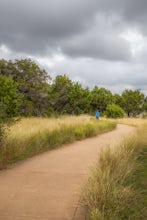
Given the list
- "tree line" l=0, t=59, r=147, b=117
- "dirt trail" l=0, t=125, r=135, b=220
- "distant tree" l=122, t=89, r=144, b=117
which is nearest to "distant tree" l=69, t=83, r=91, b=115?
"tree line" l=0, t=59, r=147, b=117

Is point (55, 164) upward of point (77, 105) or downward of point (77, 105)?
downward

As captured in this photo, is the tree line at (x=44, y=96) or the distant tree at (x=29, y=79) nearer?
the tree line at (x=44, y=96)

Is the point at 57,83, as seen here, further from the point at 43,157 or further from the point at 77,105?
the point at 43,157

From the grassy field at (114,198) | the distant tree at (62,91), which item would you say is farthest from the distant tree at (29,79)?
the grassy field at (114,198)

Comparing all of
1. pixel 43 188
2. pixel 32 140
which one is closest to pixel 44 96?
pixel 32 140

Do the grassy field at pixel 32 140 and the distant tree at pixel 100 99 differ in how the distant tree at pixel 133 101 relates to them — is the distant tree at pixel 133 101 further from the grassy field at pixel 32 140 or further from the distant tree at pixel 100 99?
the grassy field at pixel 32 140

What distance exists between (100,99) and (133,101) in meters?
13.2

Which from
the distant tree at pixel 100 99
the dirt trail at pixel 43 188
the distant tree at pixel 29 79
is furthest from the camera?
the distant tree at pixel 100 99

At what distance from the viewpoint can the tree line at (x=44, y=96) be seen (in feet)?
69.1

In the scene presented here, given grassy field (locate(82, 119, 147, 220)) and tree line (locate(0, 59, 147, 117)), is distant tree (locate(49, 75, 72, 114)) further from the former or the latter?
grassy field (locate(82, 119, 147, 220))

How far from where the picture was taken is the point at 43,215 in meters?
3.88

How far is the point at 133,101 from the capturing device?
58781 mm

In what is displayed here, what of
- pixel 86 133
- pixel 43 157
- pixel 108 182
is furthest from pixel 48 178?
pixel 86 133

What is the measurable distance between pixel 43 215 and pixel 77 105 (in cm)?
3907
